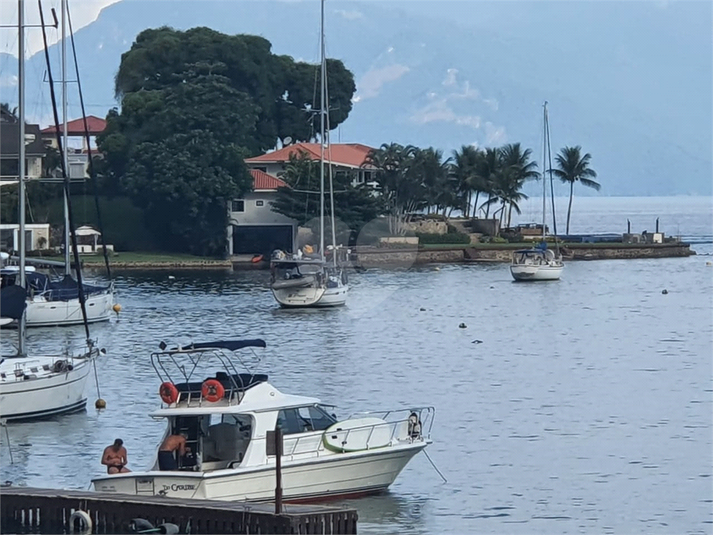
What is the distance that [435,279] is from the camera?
88188 millimetres

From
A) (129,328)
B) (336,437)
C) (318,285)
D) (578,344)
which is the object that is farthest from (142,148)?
(336,437)

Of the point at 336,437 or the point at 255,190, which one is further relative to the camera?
the point at 255,190

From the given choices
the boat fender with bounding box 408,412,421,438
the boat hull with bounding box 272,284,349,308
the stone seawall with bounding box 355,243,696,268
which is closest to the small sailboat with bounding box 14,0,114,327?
the boat hull with bounding box 272,284,349,308

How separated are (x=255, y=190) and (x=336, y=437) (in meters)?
75.1

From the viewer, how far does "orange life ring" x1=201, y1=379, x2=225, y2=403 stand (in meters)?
22.8

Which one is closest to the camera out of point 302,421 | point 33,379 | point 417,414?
point 302,421

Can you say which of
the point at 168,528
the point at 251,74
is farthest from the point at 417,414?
the point at 251,74

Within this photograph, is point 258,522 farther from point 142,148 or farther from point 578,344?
point 142,148

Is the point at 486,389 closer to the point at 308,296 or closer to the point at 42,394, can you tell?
the point at 42,394

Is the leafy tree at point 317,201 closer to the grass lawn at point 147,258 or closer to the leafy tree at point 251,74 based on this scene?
the grass lawn at point 147,258

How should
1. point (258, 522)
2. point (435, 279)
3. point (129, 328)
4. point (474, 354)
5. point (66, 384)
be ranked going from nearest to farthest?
1. point (258, 522)
2. point (66, 384)
3. point (474, 354)
4. point (129, 328)
5. point (435, 279)

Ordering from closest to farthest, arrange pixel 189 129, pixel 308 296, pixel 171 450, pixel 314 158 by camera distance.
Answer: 1. pixel 171 450
2. pixel 308 296
3. pixel 189 129
4. pixel 314 158

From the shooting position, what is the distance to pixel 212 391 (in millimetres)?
22859

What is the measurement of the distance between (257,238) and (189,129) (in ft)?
28.6
